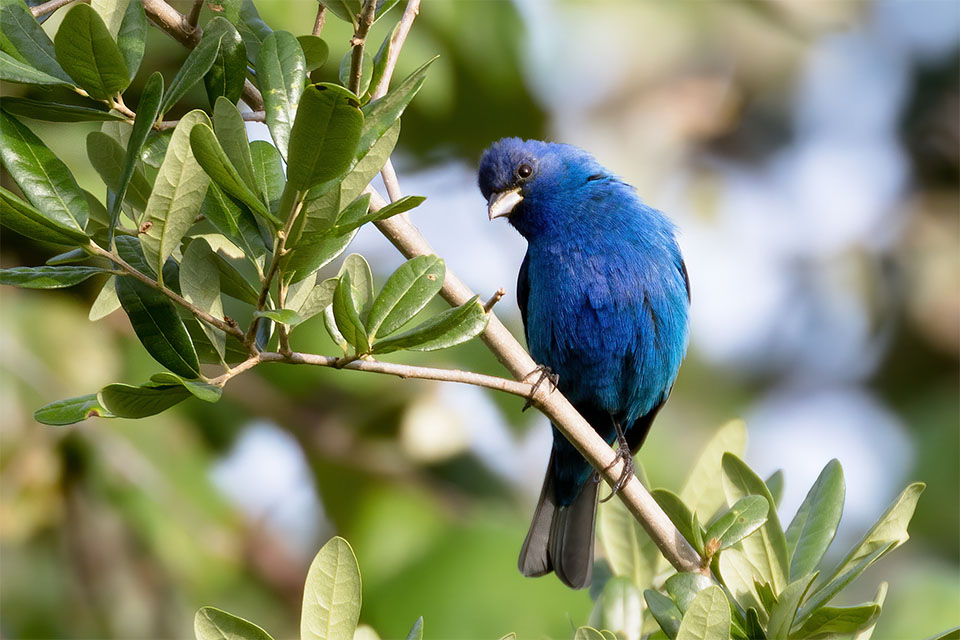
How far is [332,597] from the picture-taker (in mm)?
1641

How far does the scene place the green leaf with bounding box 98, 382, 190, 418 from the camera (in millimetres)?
1540

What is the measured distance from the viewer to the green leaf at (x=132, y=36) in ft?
5.74

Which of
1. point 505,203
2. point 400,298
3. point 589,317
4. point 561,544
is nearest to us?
point 400,298

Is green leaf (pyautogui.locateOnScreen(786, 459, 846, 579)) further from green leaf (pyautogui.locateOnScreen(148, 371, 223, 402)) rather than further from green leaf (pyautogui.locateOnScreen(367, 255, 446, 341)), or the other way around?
green leaf (pyautogui.locateOnScreen(148, 371, 223, 402))

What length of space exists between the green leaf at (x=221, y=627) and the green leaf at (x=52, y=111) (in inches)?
32.3

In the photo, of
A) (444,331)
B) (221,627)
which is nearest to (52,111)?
(444,331)

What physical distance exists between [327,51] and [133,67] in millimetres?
358

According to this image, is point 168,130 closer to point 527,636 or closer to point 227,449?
point 527,636

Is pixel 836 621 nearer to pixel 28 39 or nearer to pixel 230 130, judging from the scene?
pixel 230 130

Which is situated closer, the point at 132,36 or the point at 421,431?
the point at 132,36

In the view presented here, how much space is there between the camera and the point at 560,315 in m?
3.92

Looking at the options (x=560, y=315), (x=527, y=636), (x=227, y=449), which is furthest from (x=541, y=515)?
(x=227, y=449)

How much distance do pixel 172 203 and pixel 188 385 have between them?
0.97ft

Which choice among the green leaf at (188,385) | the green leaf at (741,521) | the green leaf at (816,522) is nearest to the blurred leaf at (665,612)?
the green leaf at (741,521)
